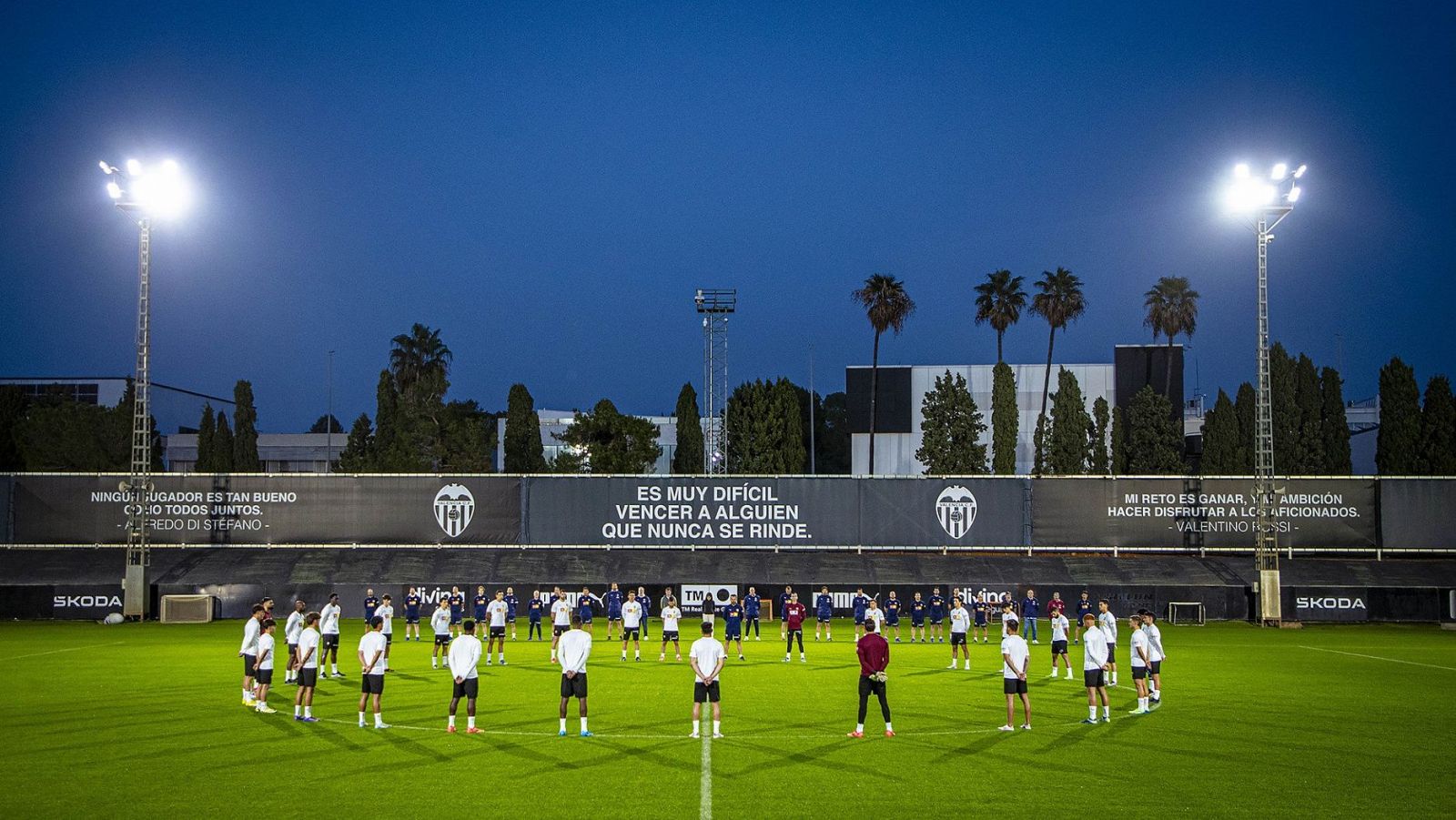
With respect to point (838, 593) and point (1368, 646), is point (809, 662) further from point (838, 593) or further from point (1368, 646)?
point (1368, 646)

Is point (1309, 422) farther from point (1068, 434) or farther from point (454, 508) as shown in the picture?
point (454, 508)

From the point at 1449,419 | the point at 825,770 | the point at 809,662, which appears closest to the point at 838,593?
the point at 809,662

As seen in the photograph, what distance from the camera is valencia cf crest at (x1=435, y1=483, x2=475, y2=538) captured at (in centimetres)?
4719

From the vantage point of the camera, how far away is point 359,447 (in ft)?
262

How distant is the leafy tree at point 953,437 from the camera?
67.1m

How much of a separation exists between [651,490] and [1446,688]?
29560 millimetres

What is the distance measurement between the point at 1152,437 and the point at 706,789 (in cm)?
6443

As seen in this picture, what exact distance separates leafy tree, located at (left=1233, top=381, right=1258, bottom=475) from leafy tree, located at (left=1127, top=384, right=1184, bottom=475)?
419cm

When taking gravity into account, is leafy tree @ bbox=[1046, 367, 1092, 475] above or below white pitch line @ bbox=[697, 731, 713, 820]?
above

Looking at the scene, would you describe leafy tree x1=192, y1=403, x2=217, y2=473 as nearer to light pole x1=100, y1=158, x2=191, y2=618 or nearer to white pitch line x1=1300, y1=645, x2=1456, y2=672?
light pole x1=100, y1=158, x2=191, y2=618

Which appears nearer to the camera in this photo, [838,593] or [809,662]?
[809,662]

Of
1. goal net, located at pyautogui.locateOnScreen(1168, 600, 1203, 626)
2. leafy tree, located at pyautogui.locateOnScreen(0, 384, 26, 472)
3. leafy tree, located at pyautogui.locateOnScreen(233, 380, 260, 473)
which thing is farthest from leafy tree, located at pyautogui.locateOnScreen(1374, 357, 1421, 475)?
leafy tree, located at pyautogui.locateOnScreen(0, 384, 26, 472)

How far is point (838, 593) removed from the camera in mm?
44906

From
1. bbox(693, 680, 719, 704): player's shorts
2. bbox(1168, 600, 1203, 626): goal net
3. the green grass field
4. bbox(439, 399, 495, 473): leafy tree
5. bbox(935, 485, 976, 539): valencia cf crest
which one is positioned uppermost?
bbox(439, 399, 495, 473): leafy tree
